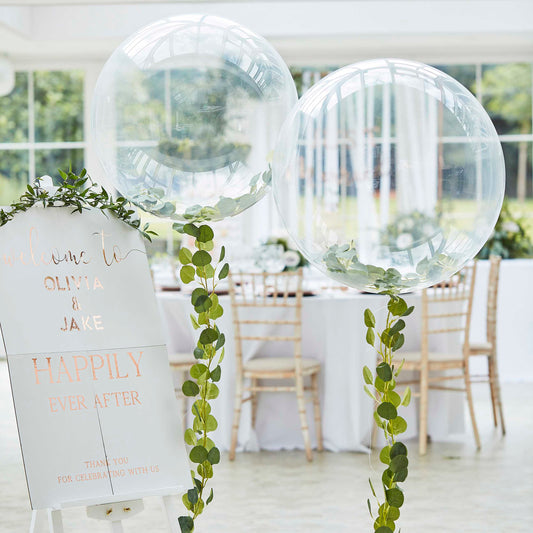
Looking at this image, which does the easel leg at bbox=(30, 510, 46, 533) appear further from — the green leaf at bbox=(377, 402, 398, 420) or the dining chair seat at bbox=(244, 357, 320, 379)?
the dining chair seat at bbox=(244, 357, 320, 379)

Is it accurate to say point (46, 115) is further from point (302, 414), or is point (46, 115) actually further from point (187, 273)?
point (187, 273)

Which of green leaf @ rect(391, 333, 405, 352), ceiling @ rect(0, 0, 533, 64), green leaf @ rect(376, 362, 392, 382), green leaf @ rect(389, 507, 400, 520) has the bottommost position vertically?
green leaf @ rect(389, 507, 400, 520)

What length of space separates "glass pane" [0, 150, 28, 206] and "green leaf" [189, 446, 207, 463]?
837 cm

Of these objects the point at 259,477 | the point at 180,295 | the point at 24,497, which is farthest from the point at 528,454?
the point at 24,497

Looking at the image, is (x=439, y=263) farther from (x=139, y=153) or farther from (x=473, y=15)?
(x=473, y=15)

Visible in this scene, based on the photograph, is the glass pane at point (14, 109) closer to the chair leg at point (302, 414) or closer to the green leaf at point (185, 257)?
the chair leg at point (302, 414)

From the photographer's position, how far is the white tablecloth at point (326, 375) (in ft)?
14.5

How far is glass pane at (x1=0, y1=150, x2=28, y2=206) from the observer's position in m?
9.97

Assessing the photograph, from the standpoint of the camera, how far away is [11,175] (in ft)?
32.7

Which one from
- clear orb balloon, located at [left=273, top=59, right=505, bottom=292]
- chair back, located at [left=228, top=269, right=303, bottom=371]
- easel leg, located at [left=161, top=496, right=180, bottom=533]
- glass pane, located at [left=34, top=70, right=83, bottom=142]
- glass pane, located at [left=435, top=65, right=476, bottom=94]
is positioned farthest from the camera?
glass pane, located at [left=34, top=70, right=83, bottom=142]

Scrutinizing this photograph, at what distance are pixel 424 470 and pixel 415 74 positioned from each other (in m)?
2.81

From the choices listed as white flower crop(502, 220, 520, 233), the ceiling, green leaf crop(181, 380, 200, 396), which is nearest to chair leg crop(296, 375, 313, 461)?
green leaf crop(181, 380, 200, 396)

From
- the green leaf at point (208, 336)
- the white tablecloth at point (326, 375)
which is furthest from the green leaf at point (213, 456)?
the white tablecloth at point (326, 375)

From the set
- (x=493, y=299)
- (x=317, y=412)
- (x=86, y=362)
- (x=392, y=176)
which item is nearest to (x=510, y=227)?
(x=493, y=299)
